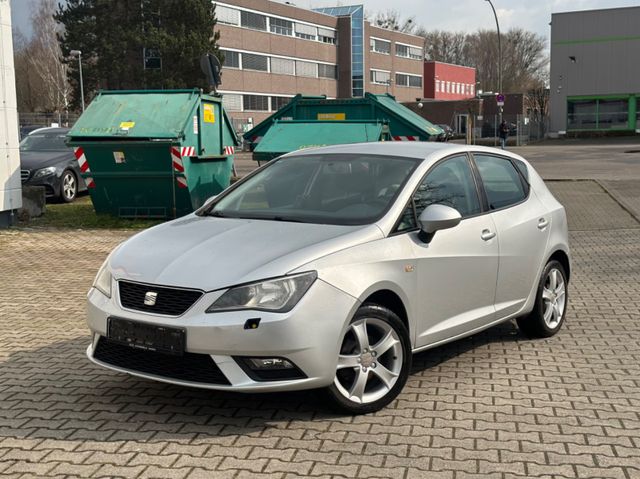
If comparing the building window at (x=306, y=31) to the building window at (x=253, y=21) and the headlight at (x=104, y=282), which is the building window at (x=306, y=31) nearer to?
the building window at (x=253, y=21)

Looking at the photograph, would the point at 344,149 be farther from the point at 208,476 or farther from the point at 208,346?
the point at 208,476

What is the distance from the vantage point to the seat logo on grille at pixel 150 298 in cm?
407

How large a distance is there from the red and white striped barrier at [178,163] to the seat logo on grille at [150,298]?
814 cm

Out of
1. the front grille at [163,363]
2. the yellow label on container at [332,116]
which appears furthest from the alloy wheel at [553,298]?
the yellow label on container at [332,116]

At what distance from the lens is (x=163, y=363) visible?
4.10m

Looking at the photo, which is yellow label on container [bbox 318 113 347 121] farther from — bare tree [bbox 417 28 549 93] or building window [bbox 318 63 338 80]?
bare tree [bbox 417 28 549 93]

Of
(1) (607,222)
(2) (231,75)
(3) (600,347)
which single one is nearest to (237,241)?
(3) (600,347)

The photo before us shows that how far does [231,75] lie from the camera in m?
60.3

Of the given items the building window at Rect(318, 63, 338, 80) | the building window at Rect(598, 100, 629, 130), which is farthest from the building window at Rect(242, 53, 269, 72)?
the building window at Rect(598, 100, 629, 130)

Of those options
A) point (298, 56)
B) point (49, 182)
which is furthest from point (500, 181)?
point (298, 56)

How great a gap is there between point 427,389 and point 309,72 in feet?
230

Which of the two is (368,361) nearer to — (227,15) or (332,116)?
(332,116)

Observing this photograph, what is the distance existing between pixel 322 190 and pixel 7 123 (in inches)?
353

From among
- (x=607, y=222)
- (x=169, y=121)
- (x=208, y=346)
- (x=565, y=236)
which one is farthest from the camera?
(x=607, y=222)
